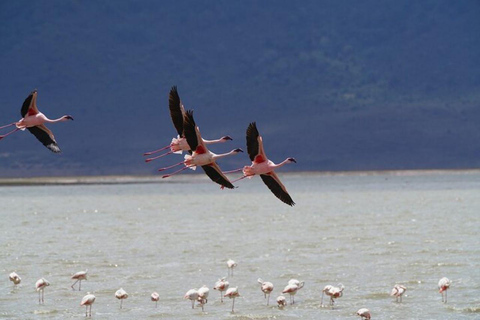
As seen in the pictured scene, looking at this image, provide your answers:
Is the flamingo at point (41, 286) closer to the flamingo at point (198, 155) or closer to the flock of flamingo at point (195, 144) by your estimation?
the flock of flamingo at point (195, 144)

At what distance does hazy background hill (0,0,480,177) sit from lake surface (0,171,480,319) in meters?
59.0

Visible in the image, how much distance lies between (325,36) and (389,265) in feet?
369

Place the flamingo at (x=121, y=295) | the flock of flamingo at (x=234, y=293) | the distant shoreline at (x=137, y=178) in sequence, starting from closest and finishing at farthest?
1. the flock of flamingo at (x=234, y=293)
2. the flamingo at (x=121, y=295)
3. the distant shoreline at (x=137, y=178)

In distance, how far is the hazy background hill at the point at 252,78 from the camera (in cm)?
11675

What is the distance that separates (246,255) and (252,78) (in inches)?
4026

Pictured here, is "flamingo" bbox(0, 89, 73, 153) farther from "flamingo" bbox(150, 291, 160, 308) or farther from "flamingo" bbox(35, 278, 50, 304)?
"flamingo" bbox(35, 278, 50, 304)

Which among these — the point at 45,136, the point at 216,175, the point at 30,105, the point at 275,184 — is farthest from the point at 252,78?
the point at 216,175

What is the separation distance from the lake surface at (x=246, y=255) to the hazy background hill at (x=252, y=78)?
59020 mm

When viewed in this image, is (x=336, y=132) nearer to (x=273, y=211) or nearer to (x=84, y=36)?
(x=84, y=36)

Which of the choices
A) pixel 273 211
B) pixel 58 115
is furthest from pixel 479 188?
pixel 58 115

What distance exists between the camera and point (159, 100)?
126 metres

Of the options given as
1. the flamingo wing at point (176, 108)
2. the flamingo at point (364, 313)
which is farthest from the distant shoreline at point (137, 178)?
the flamingo wing at point (176, 108)

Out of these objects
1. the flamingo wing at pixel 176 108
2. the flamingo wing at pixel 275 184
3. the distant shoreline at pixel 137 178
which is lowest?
the flamingo wing at pixel 275 184

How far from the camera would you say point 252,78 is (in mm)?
131500
